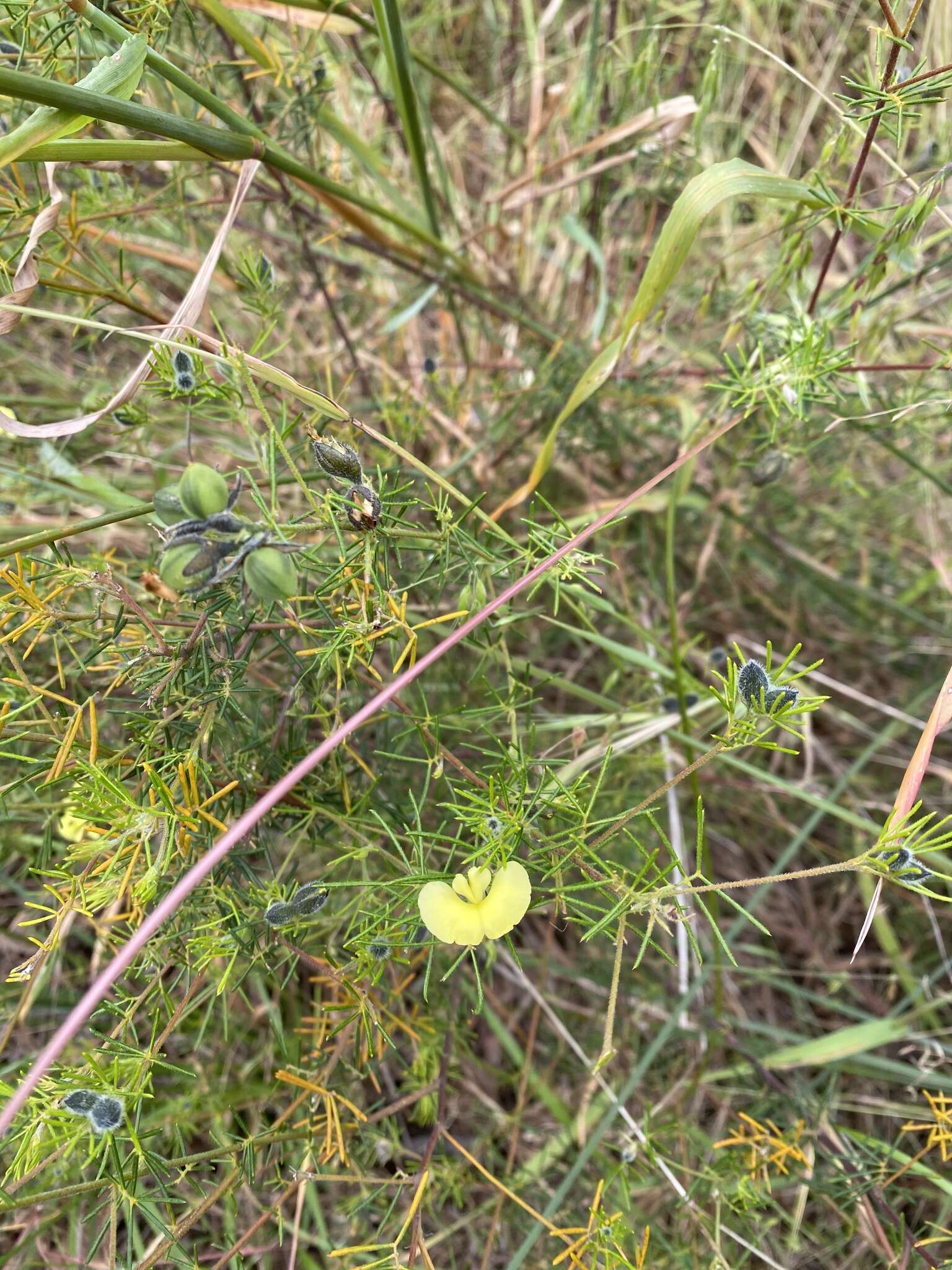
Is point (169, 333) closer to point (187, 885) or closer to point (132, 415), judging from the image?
point (132, 415)

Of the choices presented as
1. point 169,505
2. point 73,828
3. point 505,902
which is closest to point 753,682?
point 505,902

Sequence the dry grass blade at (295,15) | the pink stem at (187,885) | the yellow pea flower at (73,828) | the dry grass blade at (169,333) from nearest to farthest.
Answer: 1. the pink stem at (187,885)
2. the dry grass blade at (169,333)
3. the yellow pea flower at (73,828)
4. the dry grass blade at (295,15)

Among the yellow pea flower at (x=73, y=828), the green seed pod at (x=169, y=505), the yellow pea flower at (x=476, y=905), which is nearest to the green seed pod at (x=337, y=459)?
the green seed pod at (x=169, y=505)

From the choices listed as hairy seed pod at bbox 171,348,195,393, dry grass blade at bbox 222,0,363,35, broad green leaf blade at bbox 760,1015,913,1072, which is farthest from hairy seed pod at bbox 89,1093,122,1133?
dry grass blade at bbox 222,0,363,35

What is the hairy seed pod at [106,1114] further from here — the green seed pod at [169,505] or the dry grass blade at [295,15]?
the dry grass blade at [295,15]

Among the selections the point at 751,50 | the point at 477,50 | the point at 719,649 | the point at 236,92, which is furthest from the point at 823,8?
the point at 719,649

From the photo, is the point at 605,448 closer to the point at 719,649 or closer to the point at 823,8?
the point at 719,649
